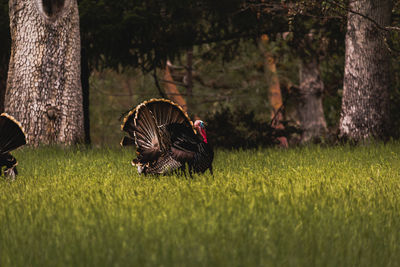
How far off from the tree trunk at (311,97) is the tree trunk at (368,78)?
9344mm

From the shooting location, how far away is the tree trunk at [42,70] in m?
13.1

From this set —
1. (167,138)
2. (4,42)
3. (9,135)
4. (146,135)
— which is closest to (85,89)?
(4,42)

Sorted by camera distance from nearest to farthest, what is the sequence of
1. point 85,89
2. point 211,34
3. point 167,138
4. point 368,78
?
1. point 167,138
2. point 368,78
3. point 85,89
4. point 211,34

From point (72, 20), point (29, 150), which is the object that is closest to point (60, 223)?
point (29, 150)

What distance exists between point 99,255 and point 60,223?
119 centimetres

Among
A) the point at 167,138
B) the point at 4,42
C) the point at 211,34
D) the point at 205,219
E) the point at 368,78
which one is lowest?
the point at 205,219

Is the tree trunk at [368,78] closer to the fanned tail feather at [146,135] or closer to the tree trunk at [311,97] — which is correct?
the fanned tail feather at [146,135]

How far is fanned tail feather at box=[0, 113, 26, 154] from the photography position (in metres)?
7.98

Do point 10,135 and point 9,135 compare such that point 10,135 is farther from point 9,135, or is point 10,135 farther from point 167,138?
point 167,138

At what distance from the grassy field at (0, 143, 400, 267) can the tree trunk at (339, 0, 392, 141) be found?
499cm

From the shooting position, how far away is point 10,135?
26.4 ft

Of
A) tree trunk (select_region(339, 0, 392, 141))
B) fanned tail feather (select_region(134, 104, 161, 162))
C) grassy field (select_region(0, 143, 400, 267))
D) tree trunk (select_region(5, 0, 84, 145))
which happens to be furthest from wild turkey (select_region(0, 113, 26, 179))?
tree trunk (select_region(339, 0, 392, 141))

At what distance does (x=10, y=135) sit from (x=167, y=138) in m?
2.25

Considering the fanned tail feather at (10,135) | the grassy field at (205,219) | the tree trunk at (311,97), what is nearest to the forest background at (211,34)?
the tree trunk at (311,97)
